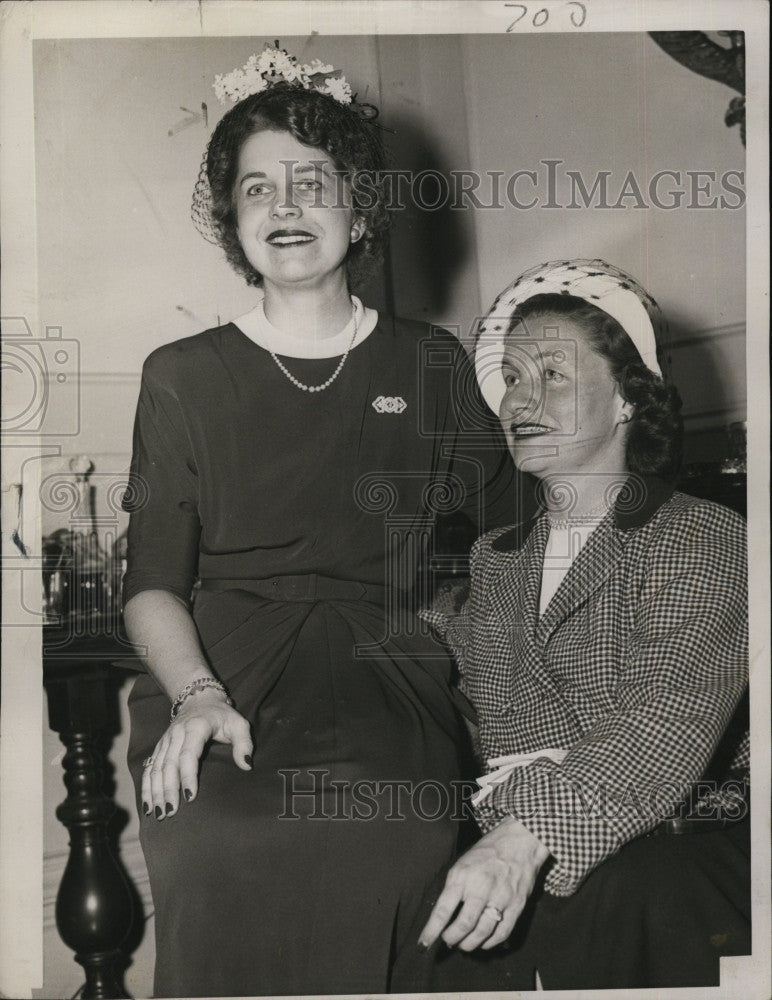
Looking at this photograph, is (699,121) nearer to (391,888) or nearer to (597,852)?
(597,852)

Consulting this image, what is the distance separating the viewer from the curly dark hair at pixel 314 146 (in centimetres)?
194

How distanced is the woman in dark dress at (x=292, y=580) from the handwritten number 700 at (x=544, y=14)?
0.36 metres

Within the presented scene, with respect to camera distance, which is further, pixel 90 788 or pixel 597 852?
pixel 90 788

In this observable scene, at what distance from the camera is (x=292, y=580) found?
1.92 m

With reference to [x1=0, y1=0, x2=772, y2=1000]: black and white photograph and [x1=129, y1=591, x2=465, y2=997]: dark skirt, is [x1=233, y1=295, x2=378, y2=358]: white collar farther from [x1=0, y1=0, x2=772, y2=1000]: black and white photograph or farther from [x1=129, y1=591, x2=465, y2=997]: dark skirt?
[x1=129, y1=591, x2=465, y2=997]: dark skirt

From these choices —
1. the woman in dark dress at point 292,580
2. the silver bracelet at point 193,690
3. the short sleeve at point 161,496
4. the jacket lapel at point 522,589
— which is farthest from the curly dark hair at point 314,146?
the silver bracelet at point 193,690

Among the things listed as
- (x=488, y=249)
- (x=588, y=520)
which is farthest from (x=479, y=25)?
(x=588, y=520)

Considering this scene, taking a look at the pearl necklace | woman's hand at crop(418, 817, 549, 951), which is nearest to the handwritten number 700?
the pearl necklace

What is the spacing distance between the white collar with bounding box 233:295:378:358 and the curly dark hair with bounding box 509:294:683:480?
0.28m

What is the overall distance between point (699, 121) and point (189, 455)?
3.76 ft

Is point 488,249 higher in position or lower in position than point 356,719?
higher

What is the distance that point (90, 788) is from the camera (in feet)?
6.58

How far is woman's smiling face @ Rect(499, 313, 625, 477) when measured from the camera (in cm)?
189

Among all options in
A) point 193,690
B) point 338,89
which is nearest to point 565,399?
point 338,89
